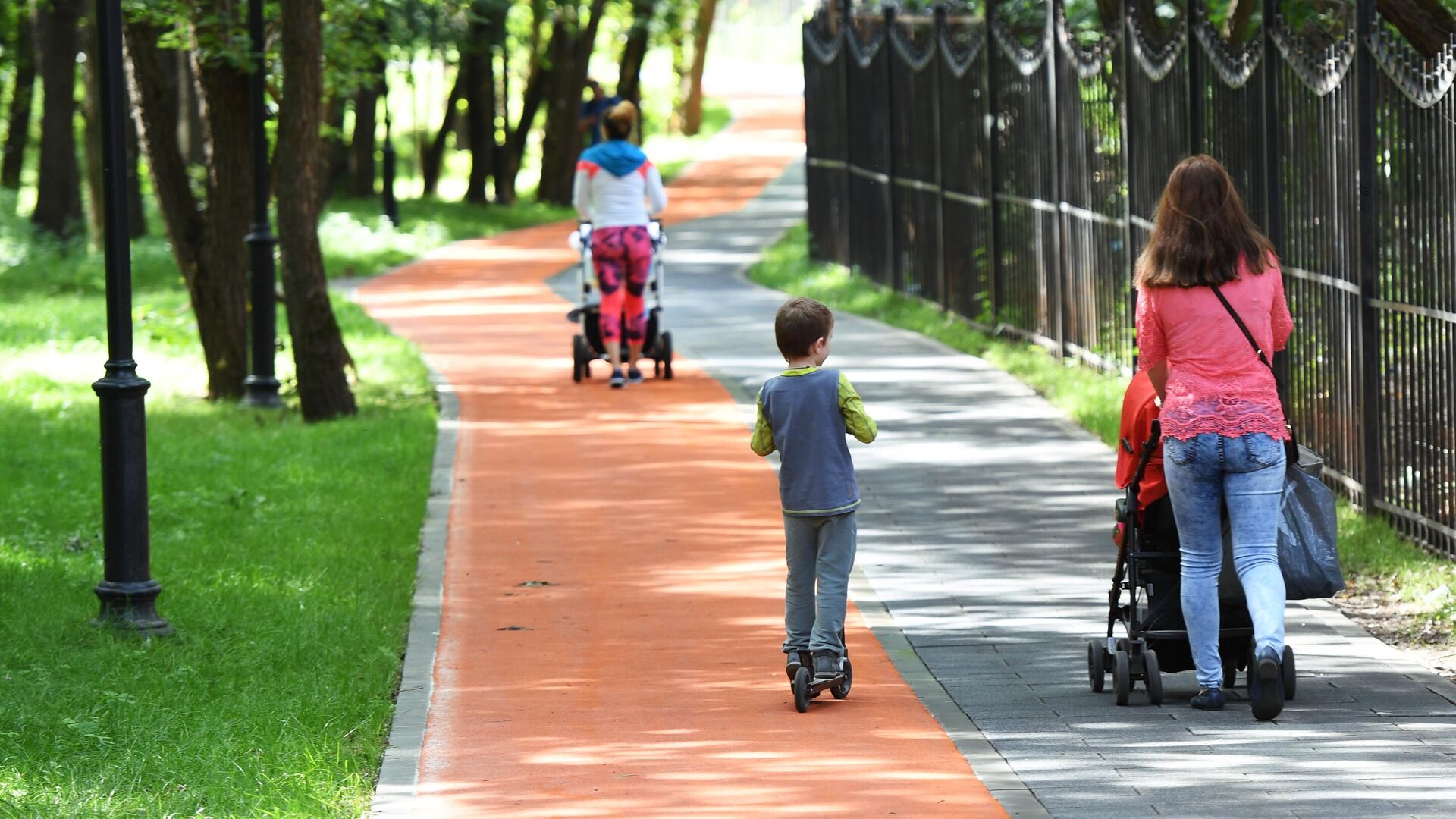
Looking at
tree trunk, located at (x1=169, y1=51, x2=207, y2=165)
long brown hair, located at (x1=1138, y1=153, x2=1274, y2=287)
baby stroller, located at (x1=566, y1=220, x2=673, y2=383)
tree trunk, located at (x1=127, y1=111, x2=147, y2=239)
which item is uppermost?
tree trunk, located at (x1=169, y1=51, x2=207, y2=165)

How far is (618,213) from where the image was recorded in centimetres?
1417

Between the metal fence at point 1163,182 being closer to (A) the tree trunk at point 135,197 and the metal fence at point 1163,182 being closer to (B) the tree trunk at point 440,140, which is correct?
(A) the tree trunk at point 135,197

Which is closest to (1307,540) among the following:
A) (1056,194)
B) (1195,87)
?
(1195,87)

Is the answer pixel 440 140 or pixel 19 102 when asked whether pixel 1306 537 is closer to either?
pixel 19 102

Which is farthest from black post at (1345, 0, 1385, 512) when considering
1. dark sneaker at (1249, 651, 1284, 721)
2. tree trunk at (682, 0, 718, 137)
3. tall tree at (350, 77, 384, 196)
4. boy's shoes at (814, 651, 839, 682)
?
tree trunk at (682, 0, 718, 137)

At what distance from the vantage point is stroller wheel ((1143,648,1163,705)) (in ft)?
21.7

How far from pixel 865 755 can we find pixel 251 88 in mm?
Answer: 9696

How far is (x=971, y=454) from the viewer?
11.9 meters

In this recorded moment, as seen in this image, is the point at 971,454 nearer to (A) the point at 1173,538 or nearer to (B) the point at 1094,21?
(A) the point at 1173,538

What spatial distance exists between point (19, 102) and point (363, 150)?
6789 mm

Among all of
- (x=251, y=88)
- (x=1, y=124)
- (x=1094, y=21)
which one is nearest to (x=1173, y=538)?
(x=251, y=88)

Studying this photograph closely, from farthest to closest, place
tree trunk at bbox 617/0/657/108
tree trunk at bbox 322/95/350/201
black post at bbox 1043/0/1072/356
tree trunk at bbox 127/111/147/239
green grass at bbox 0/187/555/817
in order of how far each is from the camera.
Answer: tree trunk at bbox 617/0/657/108 < tree trunk at bbox 127/111/147/239 < tree trunk at bbox 322/95/350/201 < black post at bbox 1043/0/1072/356 < green grass at bbox 0/187/555/817

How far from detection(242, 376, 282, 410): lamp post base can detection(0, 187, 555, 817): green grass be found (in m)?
0.14

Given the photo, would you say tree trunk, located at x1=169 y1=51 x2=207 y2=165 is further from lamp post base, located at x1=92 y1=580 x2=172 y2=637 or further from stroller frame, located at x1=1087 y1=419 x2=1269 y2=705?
stroller frame, located at x1=1087 y1=419 x2=1269 y2=705
